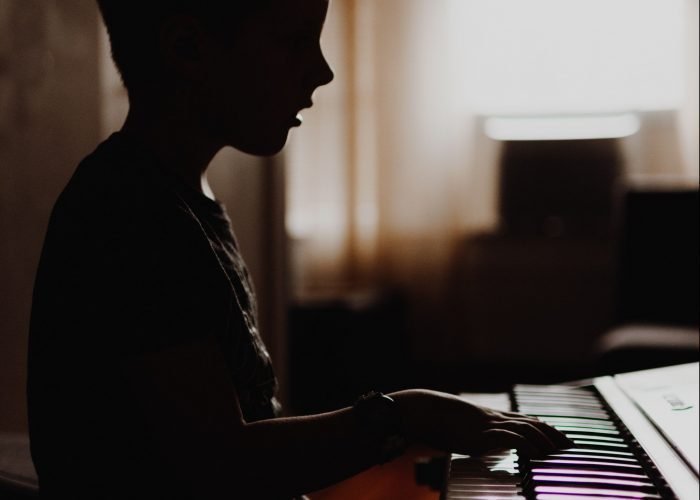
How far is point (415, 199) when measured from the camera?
4.61 m

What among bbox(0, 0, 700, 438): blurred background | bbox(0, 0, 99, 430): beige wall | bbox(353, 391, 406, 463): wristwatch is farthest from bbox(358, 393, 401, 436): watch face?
bbox(0, 0, 700, 438): blurred background

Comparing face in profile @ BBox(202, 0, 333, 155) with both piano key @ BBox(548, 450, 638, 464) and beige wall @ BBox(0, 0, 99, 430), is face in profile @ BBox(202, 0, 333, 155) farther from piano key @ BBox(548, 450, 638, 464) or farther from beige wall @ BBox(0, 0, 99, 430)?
beige wall @ BBox(0, 0, 99, 430)

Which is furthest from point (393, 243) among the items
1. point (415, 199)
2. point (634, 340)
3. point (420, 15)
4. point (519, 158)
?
point (634, 340)

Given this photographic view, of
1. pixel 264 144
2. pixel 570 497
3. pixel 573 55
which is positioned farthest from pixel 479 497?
pixel 573 55

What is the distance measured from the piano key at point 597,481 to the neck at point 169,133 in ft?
1.45

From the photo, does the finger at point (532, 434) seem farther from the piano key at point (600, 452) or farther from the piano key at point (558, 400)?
the piano key at point (558, 400)

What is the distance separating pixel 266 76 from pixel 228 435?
35cm

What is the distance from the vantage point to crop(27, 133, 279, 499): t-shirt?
24.5 inches

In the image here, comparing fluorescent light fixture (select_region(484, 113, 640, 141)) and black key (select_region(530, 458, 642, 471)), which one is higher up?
fluorescent light fixture (select_region(484, 113, 640, 141))

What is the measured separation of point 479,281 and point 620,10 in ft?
5.28

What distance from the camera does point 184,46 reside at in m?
0.76

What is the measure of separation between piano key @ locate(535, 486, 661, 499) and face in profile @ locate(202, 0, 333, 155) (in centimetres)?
42

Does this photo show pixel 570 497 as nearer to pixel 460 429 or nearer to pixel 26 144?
pixel 460 429

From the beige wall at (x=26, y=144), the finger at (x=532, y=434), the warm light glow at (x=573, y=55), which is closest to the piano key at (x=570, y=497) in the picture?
the finger at (x=532, y=434)
